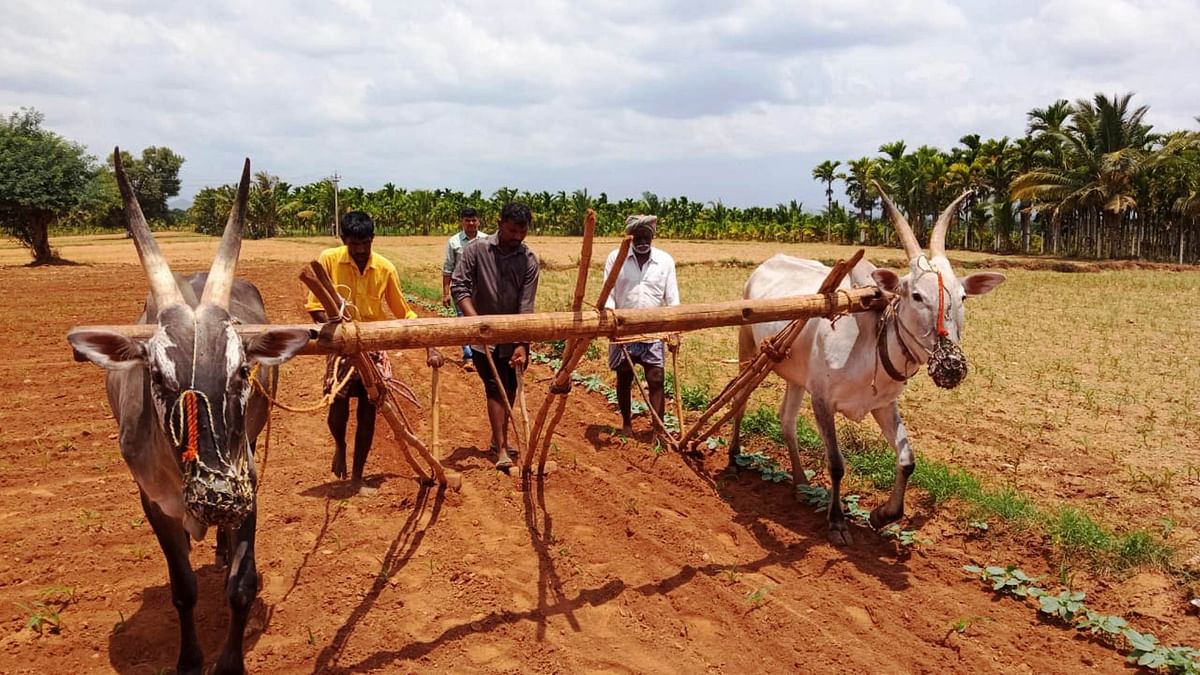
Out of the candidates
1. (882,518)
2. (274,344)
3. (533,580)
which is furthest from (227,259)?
(882,518)

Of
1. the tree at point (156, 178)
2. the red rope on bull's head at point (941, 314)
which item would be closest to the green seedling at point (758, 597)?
the red rope on bull's head at point (941, 314)

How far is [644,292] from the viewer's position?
7238 mm

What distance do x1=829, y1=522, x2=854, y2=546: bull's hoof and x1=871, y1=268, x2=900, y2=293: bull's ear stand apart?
65.7 inches

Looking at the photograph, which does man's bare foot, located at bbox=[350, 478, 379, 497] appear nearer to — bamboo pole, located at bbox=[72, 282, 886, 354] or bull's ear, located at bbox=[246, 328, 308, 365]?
bamboo pole, located at bbox=[72, 282, 886, 354]

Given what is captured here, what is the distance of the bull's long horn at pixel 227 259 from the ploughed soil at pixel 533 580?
1198mm

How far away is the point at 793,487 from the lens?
21.1 ft

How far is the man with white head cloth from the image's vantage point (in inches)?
285

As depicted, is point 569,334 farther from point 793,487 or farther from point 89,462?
point 89,462

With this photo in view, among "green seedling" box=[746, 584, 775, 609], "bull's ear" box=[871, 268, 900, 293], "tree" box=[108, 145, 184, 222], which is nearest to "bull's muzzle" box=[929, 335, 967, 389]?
"bull's ear" box=[871, 268, 900, 293]

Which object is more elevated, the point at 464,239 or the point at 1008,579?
Result: the point at 464,239

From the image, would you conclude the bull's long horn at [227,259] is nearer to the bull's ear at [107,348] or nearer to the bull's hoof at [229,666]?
the bull's ear at [107,348]

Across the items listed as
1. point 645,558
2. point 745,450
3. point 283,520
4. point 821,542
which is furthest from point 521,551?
point 745,450

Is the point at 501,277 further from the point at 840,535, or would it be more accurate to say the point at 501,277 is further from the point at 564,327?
the point at 840,535

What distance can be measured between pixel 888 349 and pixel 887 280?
0.46 meters
